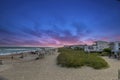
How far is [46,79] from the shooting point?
Result: 9.38 meters

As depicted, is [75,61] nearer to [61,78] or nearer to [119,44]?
[61,78]

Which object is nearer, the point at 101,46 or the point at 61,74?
the point at 61,74

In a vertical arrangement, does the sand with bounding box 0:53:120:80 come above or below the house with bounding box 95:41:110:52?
below

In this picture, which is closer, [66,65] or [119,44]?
[66,65]

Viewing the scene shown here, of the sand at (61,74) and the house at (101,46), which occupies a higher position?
the house at (101,46)

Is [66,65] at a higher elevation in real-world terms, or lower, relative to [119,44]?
lower

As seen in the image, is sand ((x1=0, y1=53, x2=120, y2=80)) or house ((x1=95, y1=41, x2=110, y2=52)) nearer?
sand ((x1=0, y1=53, x2=120, y2=80))

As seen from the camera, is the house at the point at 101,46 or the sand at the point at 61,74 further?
the house at the point at 101,46

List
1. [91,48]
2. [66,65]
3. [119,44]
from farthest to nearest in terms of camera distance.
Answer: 1. [91,48]
2. [119,44]
3. [66,65]

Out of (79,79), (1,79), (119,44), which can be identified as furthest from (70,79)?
(119,44)

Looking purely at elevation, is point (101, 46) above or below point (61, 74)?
above

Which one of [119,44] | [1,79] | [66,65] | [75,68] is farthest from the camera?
[119,44]

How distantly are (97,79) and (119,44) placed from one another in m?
30.0

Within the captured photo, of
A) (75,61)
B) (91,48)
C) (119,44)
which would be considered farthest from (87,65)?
(91,48)
